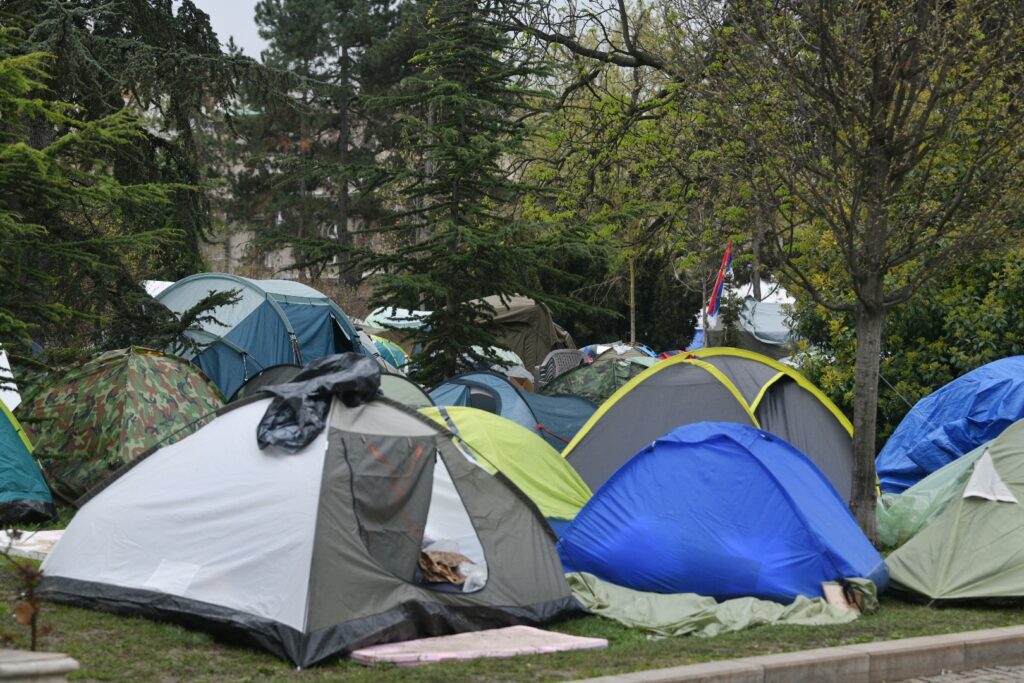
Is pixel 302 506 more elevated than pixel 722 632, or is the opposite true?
pixel 302 506

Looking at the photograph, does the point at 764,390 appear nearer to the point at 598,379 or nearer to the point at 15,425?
the point at 598,379

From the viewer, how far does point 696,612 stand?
25.8ft

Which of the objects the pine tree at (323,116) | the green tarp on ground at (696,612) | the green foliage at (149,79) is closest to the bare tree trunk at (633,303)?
the pine tree at (323,116)

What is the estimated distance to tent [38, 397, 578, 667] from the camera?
6668 mm

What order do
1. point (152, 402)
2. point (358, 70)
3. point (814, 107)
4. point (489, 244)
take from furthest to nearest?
point (358, 70)
point (489, 244)
point (152, 402)
point (814, 107)

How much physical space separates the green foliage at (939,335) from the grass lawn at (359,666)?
8117mm

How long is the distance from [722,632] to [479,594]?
5.30 feet

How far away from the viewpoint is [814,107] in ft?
33.5

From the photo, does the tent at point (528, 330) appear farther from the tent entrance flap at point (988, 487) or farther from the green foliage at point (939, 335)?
the tent entrance flap at point (988, 487)

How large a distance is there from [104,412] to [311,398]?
4961 mm

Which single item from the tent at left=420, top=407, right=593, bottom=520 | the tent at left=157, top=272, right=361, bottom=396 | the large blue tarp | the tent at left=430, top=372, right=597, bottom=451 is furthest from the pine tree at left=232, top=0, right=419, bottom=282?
the tent at left=420, top=407, right=593, bottom=520

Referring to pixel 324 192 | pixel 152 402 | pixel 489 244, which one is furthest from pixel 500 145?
pixel 324 192

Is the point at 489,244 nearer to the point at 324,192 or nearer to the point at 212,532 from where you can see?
the point at 212,532

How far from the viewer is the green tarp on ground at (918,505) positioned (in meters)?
10.8
